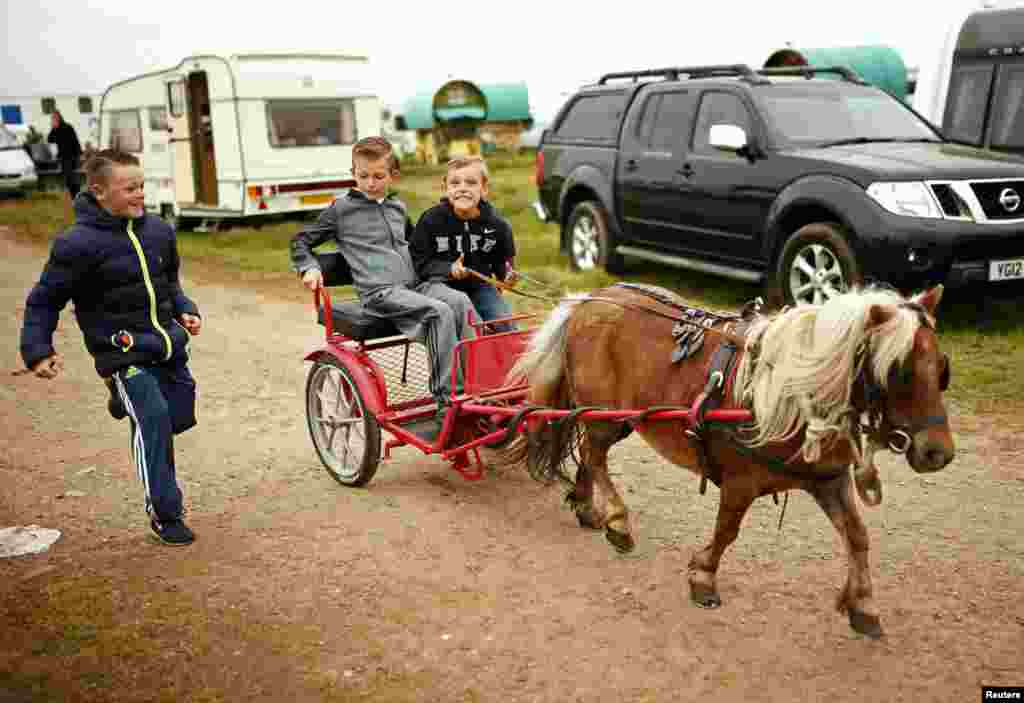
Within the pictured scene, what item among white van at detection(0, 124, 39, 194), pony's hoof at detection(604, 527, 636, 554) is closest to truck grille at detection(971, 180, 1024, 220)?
pony's hoof at detection(604, 527, 636, 554)

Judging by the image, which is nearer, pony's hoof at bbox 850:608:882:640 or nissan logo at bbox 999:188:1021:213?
pony's hoof at bbox 850:608:882:640

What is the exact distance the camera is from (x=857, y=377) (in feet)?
11.0

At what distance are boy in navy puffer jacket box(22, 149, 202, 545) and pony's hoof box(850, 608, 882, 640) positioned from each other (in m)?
3.12

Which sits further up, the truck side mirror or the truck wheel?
the truck side mirror

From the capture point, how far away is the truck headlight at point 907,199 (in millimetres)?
7855

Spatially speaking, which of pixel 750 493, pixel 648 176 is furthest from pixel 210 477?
pixel 648 176

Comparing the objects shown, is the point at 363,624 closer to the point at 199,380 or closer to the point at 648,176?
the point at 199,380

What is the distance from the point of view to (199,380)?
7.97 meters

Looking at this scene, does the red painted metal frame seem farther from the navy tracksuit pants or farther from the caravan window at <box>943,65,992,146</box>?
the caravan window at <box>943,65,992,146</box>

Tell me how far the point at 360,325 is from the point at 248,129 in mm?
11908

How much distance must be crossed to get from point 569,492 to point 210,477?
7.47 ft

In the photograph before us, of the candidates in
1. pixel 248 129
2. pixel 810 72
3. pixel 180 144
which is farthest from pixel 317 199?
pixel 810 72

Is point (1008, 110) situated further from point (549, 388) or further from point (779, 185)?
point (549, 388)

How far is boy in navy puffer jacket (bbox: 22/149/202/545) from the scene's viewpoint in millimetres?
4523
